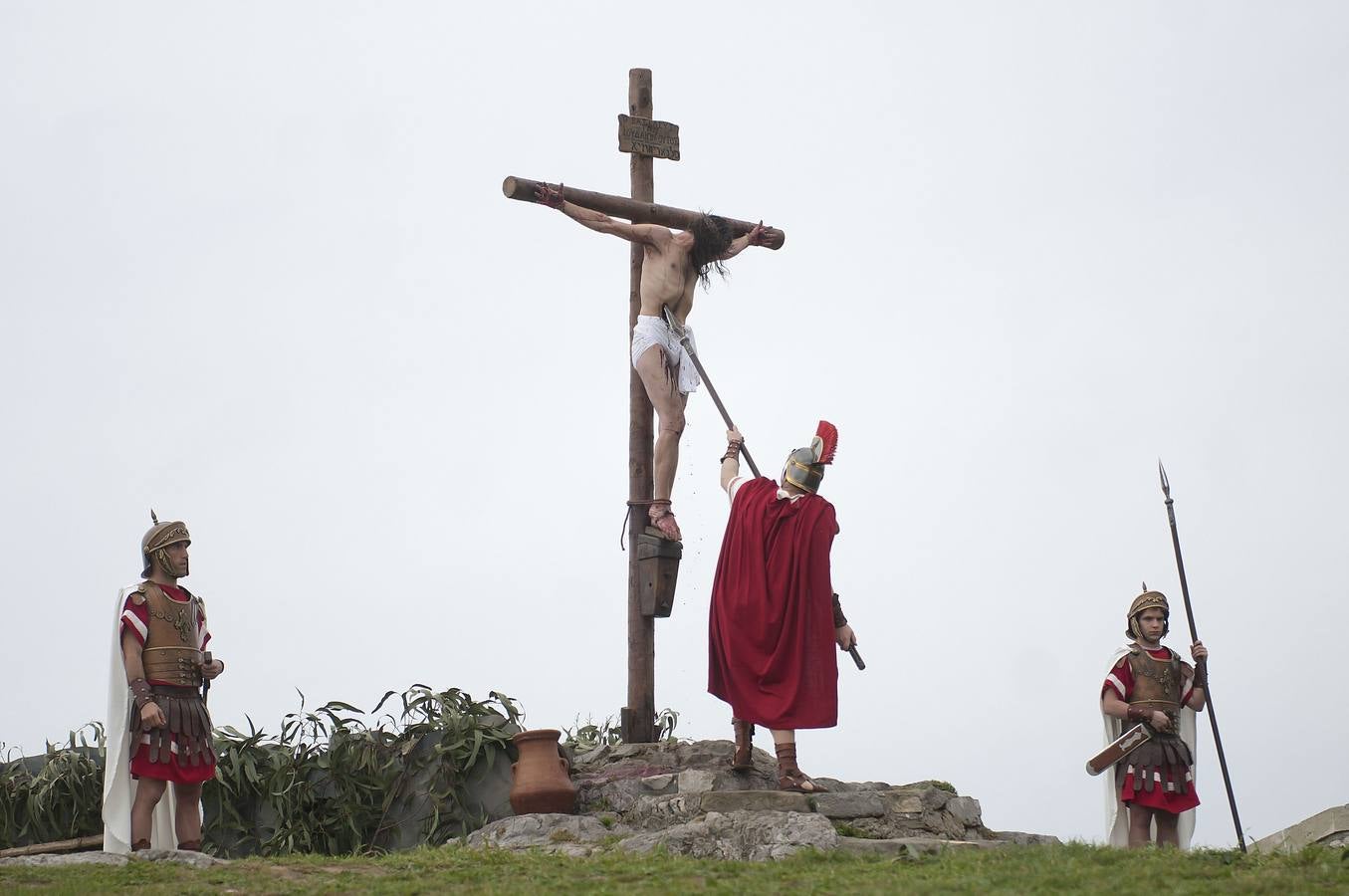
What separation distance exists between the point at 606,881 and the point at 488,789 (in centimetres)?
311

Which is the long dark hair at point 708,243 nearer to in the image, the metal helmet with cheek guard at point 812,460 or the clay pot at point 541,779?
the metal helmet with cheek guard at point 812,460

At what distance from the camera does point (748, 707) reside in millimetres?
9945

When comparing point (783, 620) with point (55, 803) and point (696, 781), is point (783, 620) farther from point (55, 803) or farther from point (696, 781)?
point (55, 803)

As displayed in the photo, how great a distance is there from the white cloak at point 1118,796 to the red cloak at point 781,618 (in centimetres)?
167

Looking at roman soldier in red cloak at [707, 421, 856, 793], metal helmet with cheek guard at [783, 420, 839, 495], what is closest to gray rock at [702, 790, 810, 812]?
roman soldier in red cloak at [707, 421, 856, 793]

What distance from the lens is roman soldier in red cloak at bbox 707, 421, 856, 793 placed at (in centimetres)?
984

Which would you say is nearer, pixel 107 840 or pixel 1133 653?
pixel 107 840

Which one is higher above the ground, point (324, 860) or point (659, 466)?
point (659, 466)

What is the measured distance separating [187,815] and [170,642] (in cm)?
104

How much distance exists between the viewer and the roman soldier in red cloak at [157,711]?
9234mm

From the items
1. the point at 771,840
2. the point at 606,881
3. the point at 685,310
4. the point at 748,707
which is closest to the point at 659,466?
the point at 685,310

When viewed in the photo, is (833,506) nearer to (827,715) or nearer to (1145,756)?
(827,715)

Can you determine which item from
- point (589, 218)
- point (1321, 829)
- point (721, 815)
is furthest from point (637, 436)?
point (1321, 829)

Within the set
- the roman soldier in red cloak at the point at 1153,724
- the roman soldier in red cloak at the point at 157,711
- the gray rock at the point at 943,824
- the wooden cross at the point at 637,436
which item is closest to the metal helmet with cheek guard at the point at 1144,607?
the roman soldier in red cloak at the point at 1153,724
